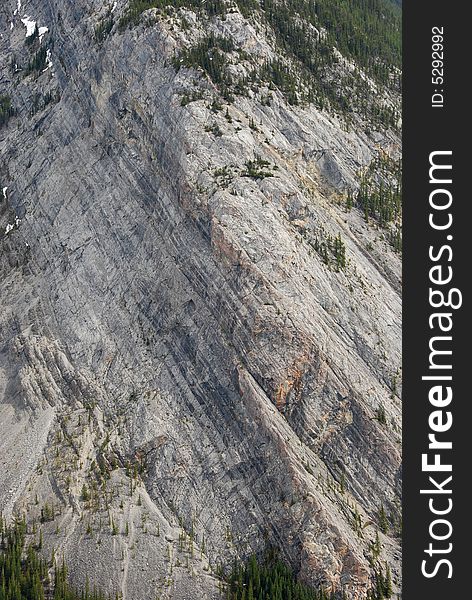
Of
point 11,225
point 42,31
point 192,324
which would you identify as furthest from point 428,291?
point 42,31

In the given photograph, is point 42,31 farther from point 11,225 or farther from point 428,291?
point 428,291

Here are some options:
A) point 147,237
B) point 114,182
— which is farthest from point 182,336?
point 114,182

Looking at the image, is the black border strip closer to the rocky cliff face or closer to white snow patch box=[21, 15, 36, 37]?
the rocky cliff face

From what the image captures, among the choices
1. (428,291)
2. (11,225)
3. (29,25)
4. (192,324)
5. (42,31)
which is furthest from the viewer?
(29,25)

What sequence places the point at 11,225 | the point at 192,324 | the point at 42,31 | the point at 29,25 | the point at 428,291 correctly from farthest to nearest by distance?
the point at 29,25 < the point at 42,31 < the point at 11,225 < the point at 192,324 < the point at 428,291

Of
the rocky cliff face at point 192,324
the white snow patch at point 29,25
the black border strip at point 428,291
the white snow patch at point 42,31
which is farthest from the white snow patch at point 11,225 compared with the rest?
the black border strip at point 428,291

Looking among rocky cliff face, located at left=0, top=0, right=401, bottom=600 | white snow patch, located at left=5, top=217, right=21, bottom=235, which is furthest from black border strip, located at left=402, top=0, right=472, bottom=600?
white snow patch, located at left=5, top=217, right=21, bottom=235

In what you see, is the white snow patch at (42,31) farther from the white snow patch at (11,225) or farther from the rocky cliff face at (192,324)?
the white snow patch at (11,225)
